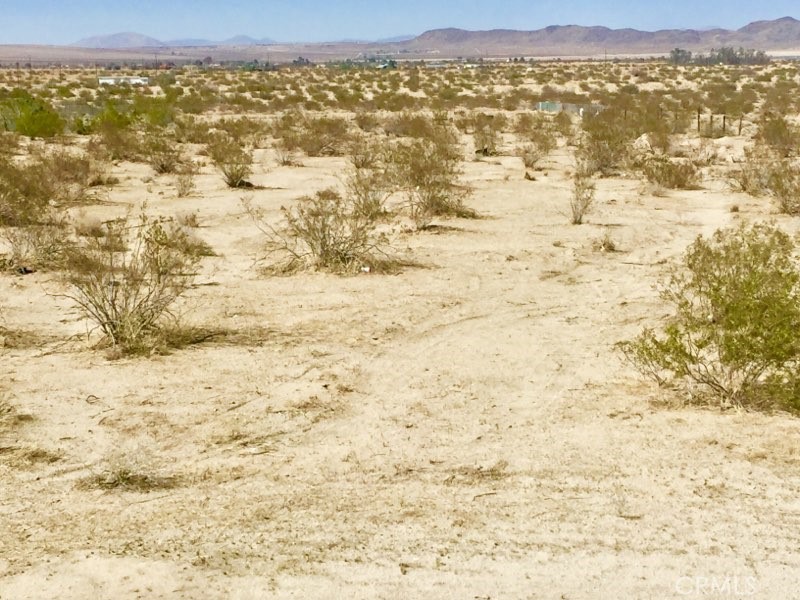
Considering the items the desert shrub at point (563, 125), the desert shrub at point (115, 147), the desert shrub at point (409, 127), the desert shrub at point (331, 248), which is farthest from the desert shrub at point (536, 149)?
the desert shrub at point (331, 248)

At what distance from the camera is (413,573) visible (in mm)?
5383

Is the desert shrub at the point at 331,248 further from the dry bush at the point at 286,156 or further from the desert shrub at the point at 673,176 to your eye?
the dry bush at the point at 286,156

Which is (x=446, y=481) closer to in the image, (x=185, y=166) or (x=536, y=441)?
(x=536, y=441)

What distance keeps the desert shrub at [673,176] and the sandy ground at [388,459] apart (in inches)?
322

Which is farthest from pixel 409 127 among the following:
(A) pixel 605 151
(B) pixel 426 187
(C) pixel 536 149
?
(B) pixel 426 187

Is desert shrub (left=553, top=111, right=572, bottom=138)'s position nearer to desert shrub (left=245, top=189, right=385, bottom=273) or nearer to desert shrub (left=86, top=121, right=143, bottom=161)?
desert shrub (left=86, top=121, right=143, bottom=161)

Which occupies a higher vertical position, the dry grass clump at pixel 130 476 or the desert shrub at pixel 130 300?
the desert shrub at pixel 130 300

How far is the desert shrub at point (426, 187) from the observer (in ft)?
51.6

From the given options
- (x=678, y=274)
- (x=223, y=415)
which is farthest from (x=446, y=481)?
(x=678, y=274)

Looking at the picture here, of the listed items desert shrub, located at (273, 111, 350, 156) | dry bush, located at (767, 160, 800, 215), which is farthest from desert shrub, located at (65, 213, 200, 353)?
desert shrub, located at (273, 111, 350, 156)

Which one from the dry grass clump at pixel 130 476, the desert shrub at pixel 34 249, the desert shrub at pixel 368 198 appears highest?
the desert shrub at pixel 368 198

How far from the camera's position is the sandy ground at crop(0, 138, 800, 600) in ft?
17.7

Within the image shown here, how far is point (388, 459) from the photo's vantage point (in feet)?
22.6

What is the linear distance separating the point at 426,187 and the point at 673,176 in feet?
21.2
